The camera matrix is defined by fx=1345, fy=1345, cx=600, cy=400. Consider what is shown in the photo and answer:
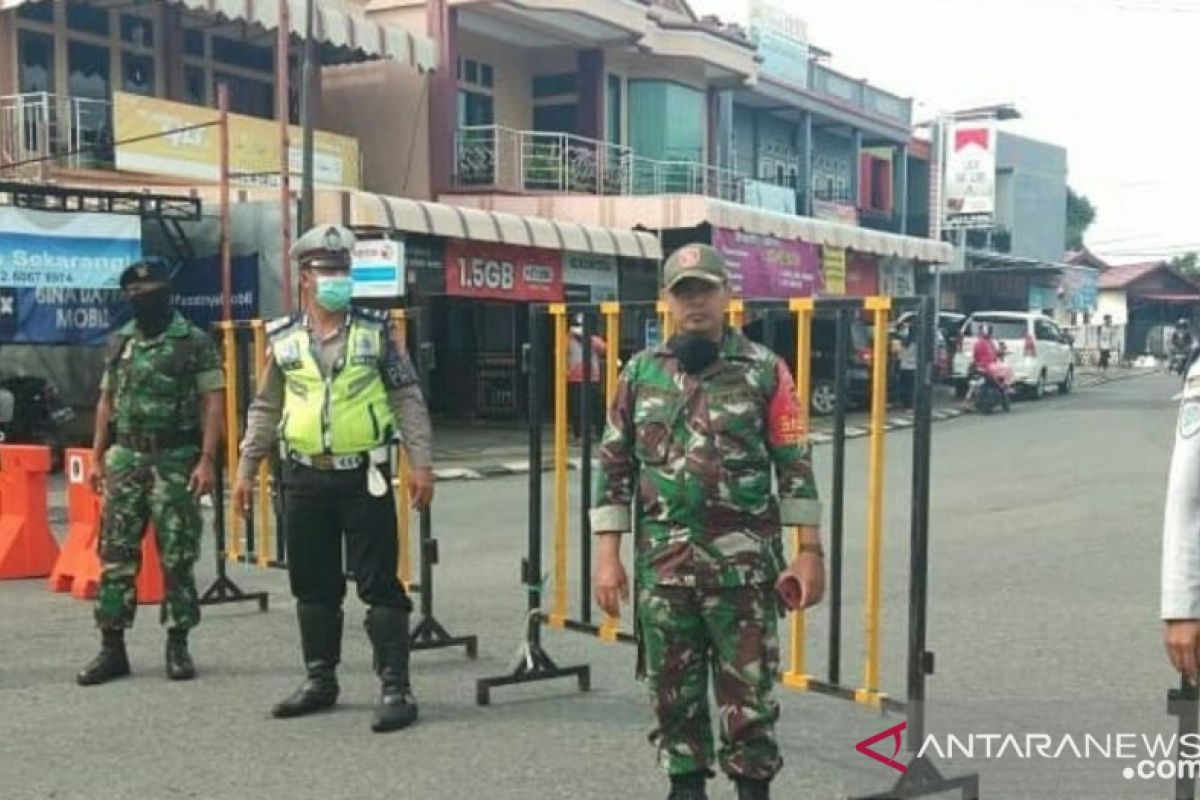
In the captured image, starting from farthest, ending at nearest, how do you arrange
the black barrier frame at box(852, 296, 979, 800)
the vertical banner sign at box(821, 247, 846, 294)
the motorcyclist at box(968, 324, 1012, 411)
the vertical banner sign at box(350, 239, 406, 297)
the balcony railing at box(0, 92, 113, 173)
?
the vertical banner sign at box(821, 247, 846, 294) → the motorcyclist at box(968, 324, 1012, 411) → the balcony railing at box(0, 92, 113, 173) → the vertical banner sign at box(350, 239, 406, 297) → the black barrier frame at box(852, 296, 979, 800)

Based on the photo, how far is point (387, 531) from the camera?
207 inches

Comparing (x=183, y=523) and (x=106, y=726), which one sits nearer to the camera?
(x=106, y=726)

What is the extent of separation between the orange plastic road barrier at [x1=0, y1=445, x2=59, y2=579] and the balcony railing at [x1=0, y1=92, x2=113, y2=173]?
873cm

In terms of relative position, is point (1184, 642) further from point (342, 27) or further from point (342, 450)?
point (342, 27)

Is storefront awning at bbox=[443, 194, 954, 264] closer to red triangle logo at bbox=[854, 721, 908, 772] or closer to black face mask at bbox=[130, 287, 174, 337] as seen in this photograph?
black face mask at bbox=[130, 287, 174, 337]

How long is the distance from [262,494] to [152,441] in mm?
1633

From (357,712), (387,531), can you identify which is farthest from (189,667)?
(387,531)

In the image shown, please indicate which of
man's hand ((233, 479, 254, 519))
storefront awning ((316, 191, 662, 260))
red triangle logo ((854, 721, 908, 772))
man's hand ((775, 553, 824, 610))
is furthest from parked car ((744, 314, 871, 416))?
storefront awning ((316, 191, 662, 260))

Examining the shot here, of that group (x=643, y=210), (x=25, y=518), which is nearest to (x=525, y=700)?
(x=25, y=518)

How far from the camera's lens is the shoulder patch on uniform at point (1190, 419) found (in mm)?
2932

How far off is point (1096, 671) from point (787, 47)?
1155 inches

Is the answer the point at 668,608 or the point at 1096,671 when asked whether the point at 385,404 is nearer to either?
the point at 668,608

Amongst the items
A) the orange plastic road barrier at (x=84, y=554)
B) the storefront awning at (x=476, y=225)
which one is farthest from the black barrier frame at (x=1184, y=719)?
the storefront awning at (x=476, y=225)

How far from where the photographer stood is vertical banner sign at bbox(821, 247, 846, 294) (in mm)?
26250
